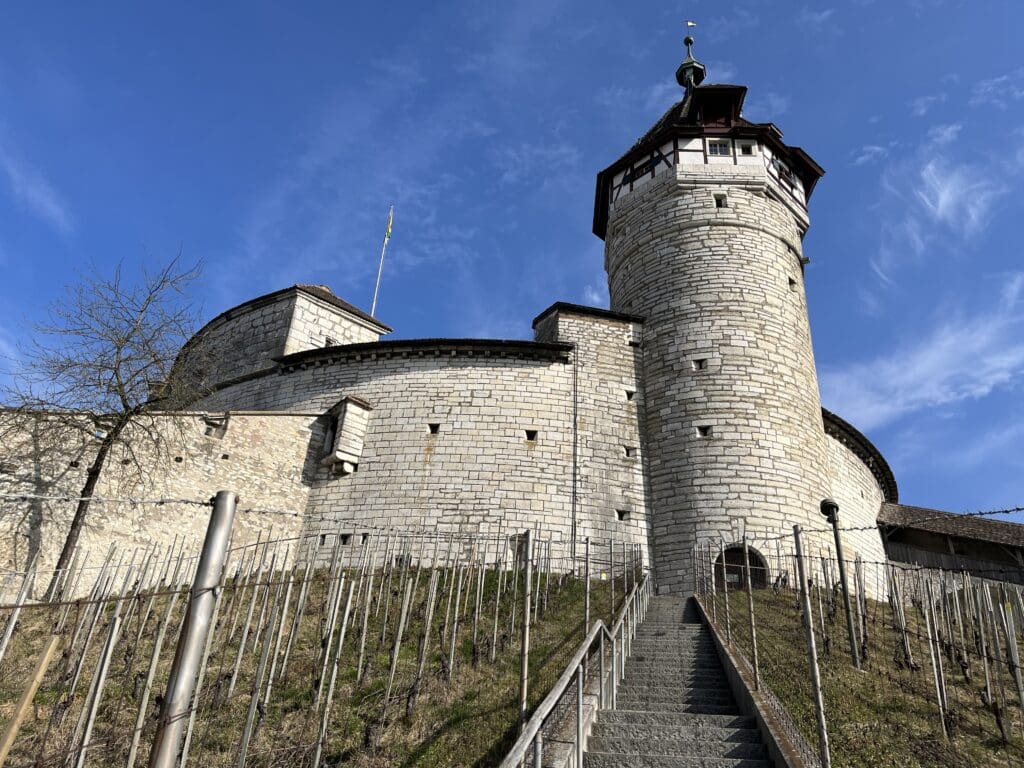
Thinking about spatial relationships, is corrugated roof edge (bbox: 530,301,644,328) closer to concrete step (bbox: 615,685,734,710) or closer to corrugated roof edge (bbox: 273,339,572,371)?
corrugated roof edge (bbox: 273,339,572,371)

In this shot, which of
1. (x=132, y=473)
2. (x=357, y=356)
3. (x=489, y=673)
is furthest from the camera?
(x=357, y=356)

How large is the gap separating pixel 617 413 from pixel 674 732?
444 inches

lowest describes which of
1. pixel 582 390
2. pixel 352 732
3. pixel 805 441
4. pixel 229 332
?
pixel 352 732

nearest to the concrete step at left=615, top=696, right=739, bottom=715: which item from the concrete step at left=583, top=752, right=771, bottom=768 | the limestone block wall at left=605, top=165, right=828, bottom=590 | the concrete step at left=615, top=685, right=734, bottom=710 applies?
the concrete step at left=615, top=685, right=734, bottom=710

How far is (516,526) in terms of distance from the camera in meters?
15.2

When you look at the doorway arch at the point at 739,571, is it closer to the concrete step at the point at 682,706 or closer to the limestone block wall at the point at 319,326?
the concrete step at the point at 682,706

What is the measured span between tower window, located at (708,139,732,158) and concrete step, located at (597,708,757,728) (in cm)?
1751

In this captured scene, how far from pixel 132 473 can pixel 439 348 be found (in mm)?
7413

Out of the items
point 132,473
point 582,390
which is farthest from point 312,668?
point 582,390

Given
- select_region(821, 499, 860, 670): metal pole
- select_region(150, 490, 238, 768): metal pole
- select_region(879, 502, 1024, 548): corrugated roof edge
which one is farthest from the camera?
select_region(879, 502, 1024, 548): corrugated roof edge

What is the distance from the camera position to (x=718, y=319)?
1720 cm

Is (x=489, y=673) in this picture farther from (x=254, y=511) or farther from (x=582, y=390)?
(x=582, y=390)

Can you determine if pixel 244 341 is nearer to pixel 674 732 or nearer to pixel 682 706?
pixel 682 706

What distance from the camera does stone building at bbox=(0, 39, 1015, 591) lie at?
1504cm
